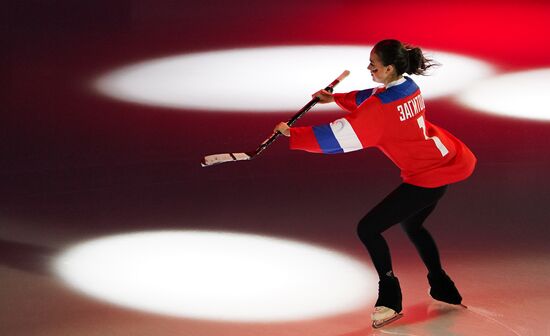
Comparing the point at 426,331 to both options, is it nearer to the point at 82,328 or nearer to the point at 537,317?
the point at 537,317

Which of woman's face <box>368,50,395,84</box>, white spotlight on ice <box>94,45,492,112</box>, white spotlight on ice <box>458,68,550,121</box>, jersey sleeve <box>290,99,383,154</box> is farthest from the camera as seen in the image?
white spotlight on ice <box>458,68,550,121</box>

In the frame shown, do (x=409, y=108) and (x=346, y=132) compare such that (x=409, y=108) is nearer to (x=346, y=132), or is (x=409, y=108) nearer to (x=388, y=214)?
(x=346, y=132)

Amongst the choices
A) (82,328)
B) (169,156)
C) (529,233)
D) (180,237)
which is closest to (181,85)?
(169,156)

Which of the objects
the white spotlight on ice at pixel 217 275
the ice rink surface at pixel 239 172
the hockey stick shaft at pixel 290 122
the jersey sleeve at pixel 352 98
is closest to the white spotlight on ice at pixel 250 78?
the ice rink surface at pixel 239 172

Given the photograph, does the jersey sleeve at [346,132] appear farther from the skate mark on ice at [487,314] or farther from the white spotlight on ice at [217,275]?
the skate mark on ice at [487,314]

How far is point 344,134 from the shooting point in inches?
140

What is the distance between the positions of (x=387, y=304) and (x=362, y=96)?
0.80 metres

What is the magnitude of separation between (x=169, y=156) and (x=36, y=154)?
76 cm

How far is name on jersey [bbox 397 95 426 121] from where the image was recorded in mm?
3574

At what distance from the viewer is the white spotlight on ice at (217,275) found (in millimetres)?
3949

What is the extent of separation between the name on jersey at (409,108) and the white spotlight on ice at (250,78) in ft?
9.43

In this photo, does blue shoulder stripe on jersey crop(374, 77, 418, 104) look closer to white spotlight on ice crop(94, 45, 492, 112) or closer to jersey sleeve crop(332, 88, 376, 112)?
jersey sleeve crop(332, 88, 376, 112)

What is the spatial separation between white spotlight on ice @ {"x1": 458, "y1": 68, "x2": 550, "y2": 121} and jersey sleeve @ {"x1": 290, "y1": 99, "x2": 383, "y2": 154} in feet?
11.2

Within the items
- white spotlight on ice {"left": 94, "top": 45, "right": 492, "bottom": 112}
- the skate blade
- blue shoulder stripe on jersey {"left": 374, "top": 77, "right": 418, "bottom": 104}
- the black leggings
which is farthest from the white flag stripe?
white spotlight on ice {"left": 94, "top": 45, "right": 492, "bottom": 112}
